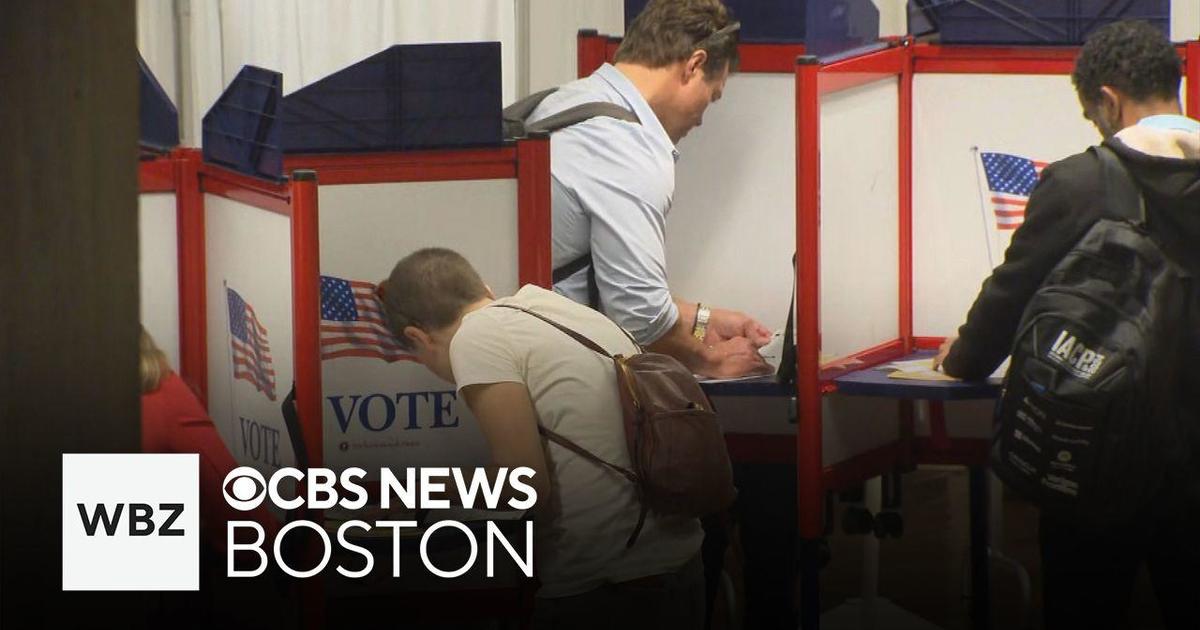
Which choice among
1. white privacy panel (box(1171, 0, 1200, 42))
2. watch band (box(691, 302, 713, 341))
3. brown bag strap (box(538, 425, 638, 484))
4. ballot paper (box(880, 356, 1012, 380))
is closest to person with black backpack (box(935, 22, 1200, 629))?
ballot paper (box(880, 356, 1012, 380))

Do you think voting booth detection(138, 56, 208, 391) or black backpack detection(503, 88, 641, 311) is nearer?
voting booth detection(138, 56, 208, 391)

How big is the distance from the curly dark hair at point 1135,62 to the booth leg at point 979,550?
1.09 meters

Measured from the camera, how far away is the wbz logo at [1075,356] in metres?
2.33

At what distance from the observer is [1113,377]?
2.32 metres

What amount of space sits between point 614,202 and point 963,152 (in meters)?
0.81

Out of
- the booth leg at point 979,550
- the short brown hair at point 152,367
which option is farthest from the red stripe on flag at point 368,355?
the booth leg at point 979,550

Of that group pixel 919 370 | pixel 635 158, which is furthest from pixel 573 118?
pixel 919 370

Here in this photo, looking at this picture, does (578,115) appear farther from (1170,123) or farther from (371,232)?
(1170,123)

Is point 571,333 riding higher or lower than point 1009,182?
lower

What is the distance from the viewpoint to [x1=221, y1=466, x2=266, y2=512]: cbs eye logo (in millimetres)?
2156

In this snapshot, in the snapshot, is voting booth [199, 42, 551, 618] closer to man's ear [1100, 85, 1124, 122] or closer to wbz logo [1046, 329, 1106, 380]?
wbz logo [1046, 329, 1106, 380]

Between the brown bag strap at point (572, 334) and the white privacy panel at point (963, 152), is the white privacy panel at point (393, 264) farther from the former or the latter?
the white privacy panel at point (963, 152)

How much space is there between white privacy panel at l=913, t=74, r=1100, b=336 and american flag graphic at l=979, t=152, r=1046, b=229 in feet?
0.04

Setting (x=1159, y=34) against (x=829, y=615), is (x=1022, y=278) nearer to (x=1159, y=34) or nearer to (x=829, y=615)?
(x=1159, y=34)
